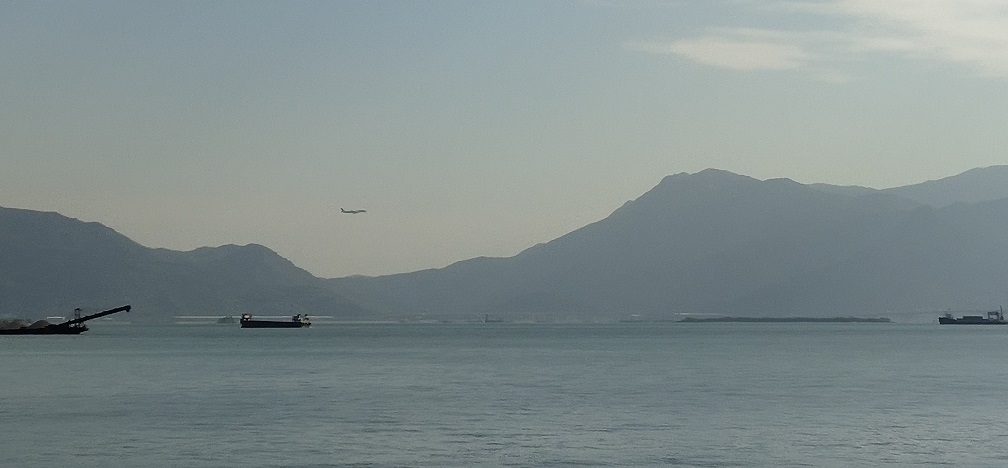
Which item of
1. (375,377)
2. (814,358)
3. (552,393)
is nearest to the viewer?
(552,393)

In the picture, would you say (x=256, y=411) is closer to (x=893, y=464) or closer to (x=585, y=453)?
(x=585, y=453)

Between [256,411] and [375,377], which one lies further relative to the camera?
[375,377]

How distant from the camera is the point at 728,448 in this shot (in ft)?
186

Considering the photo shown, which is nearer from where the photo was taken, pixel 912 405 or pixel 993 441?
pixel 993 441

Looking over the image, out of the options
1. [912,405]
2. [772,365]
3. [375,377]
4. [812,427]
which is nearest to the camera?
[812,427]

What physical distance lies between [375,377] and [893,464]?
67.0 meters

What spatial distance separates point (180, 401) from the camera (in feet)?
278

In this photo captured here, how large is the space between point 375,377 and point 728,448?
59837 millimetres

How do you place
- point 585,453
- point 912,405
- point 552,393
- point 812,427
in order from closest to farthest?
point 585,453, point 812,427, point 912,405, point 552,393

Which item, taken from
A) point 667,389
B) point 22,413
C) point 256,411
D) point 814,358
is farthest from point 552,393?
point 814,358

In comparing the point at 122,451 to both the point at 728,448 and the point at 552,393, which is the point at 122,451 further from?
the point at 552,393

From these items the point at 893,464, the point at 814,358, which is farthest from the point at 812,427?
the point at 814,358

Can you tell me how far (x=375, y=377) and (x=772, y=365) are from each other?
47684 millimetres

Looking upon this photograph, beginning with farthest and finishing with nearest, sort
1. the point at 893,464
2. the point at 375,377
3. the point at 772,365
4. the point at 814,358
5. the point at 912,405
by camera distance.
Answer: the point at 814,358, the point at 772,365, the point at 375,377, the point at 912,405, the point at 893,464
